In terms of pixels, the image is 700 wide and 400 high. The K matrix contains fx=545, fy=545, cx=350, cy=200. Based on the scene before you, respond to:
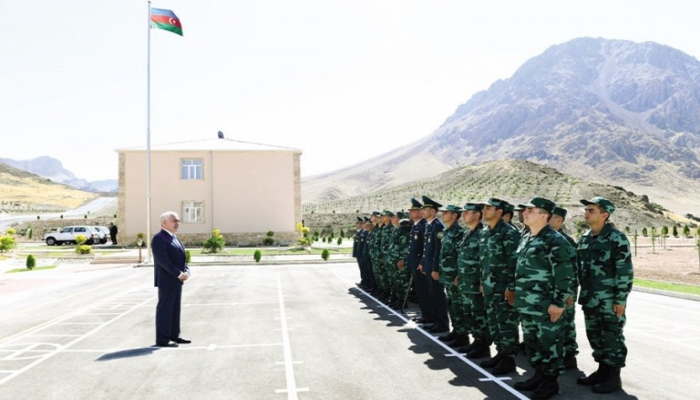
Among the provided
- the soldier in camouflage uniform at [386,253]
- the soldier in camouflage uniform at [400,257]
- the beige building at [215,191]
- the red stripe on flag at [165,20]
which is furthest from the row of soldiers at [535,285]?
the beige building at [215,191]

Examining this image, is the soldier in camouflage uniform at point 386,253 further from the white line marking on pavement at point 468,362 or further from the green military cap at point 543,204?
the green military cap at point 543,204

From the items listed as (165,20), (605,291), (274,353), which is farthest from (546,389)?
(165,20)

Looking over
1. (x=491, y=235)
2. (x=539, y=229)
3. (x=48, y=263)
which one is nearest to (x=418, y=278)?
(x=491, y=235)

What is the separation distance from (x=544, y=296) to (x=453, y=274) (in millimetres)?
2522

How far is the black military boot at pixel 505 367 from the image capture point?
7031 mm

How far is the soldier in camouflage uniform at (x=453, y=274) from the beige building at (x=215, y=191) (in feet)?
107

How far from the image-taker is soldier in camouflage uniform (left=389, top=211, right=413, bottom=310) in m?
12.3

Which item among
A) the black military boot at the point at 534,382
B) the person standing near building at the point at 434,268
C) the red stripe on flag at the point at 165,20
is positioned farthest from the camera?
the red stripe on flag at the point at 165,20

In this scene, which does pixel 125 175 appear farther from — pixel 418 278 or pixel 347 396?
pixel 347 396

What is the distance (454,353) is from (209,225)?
3428 cm

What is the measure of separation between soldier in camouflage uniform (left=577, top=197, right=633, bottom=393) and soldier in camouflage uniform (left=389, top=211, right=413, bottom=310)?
18.6 feet

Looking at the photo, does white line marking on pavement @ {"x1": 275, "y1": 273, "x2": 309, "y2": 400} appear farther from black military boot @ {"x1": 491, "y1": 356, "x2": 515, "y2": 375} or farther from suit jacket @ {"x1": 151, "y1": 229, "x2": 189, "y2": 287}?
black military boot @ {"x1": 491, "y1": 356, "x2": 515, "y2": 375}

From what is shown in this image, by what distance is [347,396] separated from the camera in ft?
20.5

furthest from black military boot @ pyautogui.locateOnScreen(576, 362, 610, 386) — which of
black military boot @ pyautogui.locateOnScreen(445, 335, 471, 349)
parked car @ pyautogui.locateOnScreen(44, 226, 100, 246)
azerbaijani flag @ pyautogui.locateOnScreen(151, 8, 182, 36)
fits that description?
parked car @ pyautogui.locateOnScreen(44, 226, 100, 246)
